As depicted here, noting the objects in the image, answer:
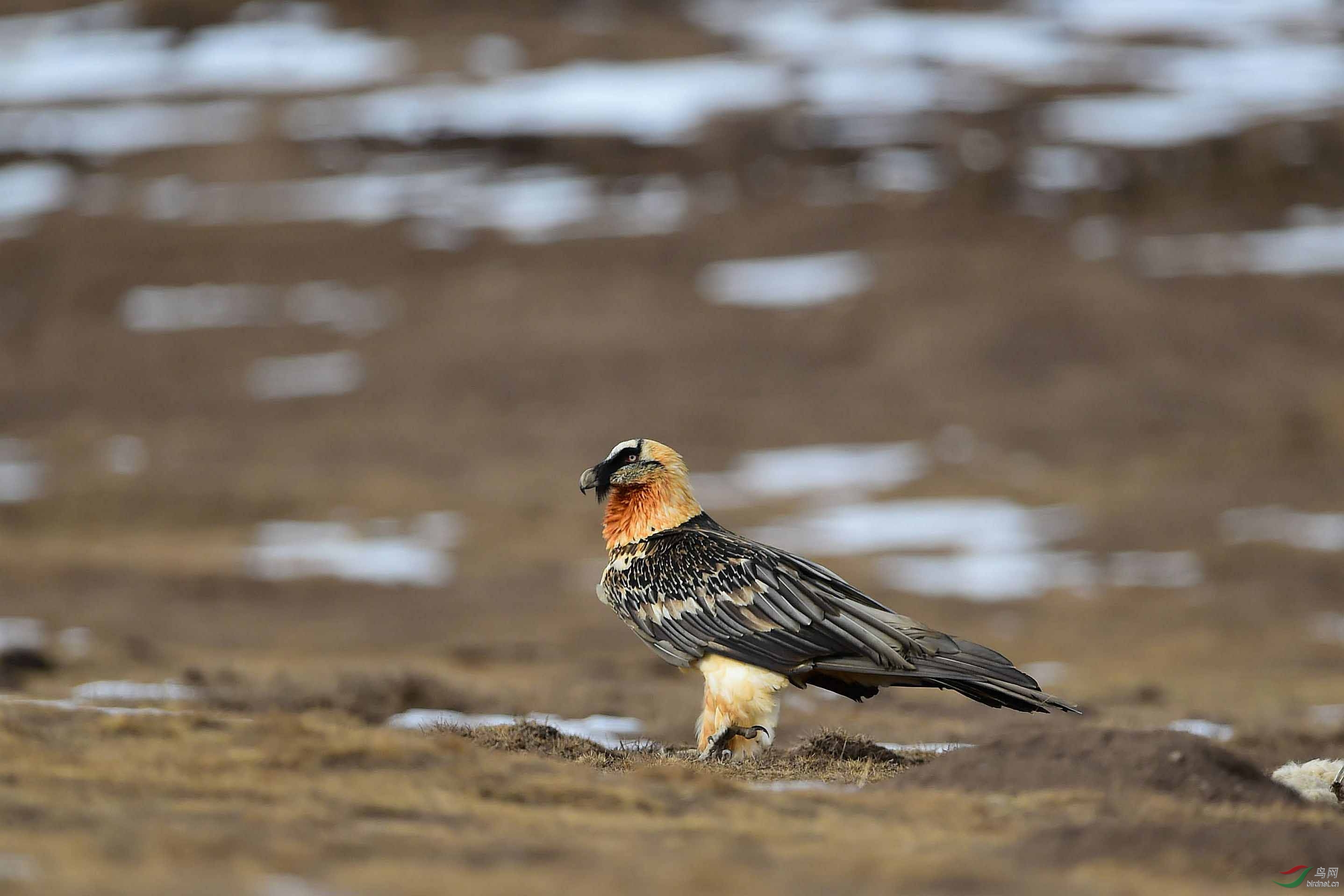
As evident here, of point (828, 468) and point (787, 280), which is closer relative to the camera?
point (828, 468)

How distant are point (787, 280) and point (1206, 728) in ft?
167

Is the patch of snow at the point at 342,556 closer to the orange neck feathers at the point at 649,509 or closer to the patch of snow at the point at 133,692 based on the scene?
the patch of snow at the point at 133,692

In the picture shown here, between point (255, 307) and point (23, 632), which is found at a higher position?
point (255, 307)

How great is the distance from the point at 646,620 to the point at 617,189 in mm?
66055

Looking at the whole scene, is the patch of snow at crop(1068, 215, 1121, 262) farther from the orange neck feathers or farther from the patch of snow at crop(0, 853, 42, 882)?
the patch of snow at crop(0, 853, 42, 882)

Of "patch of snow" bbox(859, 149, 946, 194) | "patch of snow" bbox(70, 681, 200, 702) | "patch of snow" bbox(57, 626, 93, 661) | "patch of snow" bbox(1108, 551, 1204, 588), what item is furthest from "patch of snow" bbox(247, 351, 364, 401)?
"patch of snow" bbox(70, 681, 200, 702)

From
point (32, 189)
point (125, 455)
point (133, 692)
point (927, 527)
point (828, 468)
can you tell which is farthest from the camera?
point (32, 189)

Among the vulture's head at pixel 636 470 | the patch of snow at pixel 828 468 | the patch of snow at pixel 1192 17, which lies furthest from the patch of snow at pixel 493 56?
the vulture's head at pixel 636 470

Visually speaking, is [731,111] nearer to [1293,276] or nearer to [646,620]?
[1293,276]

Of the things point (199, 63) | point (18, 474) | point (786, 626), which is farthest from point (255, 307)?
point (786, 626)

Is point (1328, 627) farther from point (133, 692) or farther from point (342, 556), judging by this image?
point (342, 556)

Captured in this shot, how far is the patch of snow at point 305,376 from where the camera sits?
187ft

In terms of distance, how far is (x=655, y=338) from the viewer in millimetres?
60438

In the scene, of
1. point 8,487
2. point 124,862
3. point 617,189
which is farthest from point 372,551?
point 617,189
